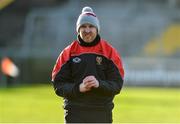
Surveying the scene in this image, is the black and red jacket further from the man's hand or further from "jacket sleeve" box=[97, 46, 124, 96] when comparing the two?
the man's hand

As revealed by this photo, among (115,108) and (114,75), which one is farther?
(115,108)

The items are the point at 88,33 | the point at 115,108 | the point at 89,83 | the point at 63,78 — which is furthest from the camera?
the point at 115,108

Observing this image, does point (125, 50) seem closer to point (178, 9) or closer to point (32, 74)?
point (178, 9)

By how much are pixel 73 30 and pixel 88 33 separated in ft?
95.3

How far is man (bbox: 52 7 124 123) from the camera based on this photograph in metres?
6.05

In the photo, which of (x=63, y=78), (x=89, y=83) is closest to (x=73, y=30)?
(x=63, y=78)

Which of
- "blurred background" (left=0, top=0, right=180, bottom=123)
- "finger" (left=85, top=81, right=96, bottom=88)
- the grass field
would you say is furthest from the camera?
"blurred background" (left=0, top=0, right=180, bottom=123)

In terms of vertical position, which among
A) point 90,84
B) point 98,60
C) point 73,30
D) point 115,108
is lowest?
point 90,84

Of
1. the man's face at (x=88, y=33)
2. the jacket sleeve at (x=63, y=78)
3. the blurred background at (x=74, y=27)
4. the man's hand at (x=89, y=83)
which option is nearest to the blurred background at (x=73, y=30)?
the blurred background at (x=74, y=27)

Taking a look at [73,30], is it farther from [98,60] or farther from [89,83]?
[89,83]

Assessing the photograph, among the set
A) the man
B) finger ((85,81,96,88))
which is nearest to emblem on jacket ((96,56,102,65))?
the man

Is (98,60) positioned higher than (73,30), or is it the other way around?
(73,30)

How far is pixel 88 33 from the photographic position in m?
6.02

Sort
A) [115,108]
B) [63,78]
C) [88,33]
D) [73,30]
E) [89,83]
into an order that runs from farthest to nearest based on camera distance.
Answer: [73,30] < [115,108] < [63,78] < [88,33] < [89,83]
